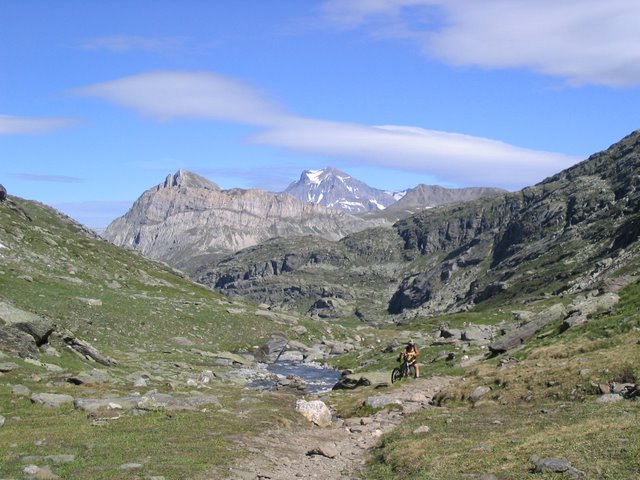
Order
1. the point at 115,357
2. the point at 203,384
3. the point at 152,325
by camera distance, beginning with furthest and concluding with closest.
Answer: the point at 152,325
the point at 115,357
the point at 203,384

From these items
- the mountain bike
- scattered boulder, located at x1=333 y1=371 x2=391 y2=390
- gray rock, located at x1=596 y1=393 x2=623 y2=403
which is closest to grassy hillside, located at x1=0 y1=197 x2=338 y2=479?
scattered boulder, located at x1=333 y1=371 x2=391 y2=390

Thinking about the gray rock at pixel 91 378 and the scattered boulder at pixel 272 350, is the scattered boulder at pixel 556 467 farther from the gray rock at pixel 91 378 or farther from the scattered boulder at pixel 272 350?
the scattered boulder at pixel 272 350

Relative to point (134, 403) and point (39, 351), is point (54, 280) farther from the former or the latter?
point (134, 403)

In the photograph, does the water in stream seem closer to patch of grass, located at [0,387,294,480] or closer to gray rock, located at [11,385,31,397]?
patch of grass, located at [0,387,294,480]

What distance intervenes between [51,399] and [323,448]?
46.2 ft

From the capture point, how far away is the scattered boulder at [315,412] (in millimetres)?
35562

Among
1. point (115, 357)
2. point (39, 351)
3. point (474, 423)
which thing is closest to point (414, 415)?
point (474, 423)

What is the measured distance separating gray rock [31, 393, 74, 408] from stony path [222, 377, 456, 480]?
10.3 meters

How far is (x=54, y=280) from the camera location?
7688 centimetres

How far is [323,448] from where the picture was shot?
27969 mm

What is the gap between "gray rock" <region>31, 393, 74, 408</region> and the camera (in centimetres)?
3134

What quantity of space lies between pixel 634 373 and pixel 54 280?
66.4 meters

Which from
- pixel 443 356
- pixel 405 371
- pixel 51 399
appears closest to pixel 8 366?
pixel 51 399

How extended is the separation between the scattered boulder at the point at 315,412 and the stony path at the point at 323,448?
662 mm
